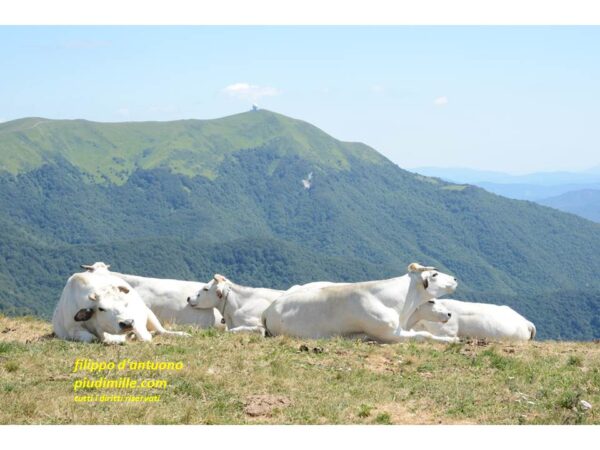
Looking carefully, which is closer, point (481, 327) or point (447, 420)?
point (447, 420)

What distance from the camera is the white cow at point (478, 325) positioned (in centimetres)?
2011

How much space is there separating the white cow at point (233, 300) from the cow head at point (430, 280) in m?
3.46

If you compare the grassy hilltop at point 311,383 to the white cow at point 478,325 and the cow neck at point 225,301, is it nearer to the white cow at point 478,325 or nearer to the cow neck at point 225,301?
the white cow at point 478,325

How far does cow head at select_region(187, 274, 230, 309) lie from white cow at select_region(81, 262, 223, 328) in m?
0.28

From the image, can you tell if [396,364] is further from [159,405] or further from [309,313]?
[159,405]

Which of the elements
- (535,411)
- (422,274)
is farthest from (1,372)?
(422,274)

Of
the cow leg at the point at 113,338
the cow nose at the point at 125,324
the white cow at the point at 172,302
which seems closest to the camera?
the cow leg at the point at 113,338

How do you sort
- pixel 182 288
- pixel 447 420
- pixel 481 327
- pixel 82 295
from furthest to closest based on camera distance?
1. pixel 182 288
2. pixel 481 327
3. pixel 82 295
4. pixel 447 420

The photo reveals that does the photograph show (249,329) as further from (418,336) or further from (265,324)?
(418,336)

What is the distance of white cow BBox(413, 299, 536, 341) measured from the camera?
66.0ft

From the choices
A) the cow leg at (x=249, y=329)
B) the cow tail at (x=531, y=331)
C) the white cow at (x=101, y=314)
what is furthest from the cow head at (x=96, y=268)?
the cow tail at (x=531, y=331)

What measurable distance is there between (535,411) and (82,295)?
9137 millimetres

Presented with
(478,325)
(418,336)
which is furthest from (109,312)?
(478,325)

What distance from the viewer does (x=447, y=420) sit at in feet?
37.0
